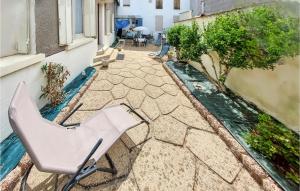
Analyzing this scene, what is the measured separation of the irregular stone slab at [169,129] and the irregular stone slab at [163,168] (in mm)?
219

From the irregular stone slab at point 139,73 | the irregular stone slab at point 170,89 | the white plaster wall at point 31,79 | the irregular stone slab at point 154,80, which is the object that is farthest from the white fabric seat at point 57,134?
the irregular stone slab at point 139,73

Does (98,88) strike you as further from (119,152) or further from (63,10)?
(119,152)

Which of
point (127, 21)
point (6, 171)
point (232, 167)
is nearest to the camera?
point (6, 171)

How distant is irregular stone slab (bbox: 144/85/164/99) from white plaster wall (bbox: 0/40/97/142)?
246cm

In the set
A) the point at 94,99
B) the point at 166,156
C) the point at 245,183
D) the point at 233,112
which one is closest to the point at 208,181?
the point at 245,183

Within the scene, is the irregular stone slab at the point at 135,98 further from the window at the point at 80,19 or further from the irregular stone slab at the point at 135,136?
the window at the point at 80,19

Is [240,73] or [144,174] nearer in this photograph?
[144,174]

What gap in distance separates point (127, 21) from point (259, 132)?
26.1m

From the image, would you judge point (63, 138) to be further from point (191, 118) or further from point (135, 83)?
point (135, 83)

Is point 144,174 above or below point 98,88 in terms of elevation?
below

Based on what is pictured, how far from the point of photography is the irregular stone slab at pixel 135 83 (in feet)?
24.2

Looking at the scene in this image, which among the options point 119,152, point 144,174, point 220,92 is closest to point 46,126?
point 119,152

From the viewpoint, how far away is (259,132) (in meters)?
4.06

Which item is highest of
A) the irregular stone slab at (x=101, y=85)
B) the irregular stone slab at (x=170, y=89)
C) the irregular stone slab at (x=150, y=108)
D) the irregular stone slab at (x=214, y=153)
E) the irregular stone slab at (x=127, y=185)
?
the irregular stone slab at (x=101, y=85)
